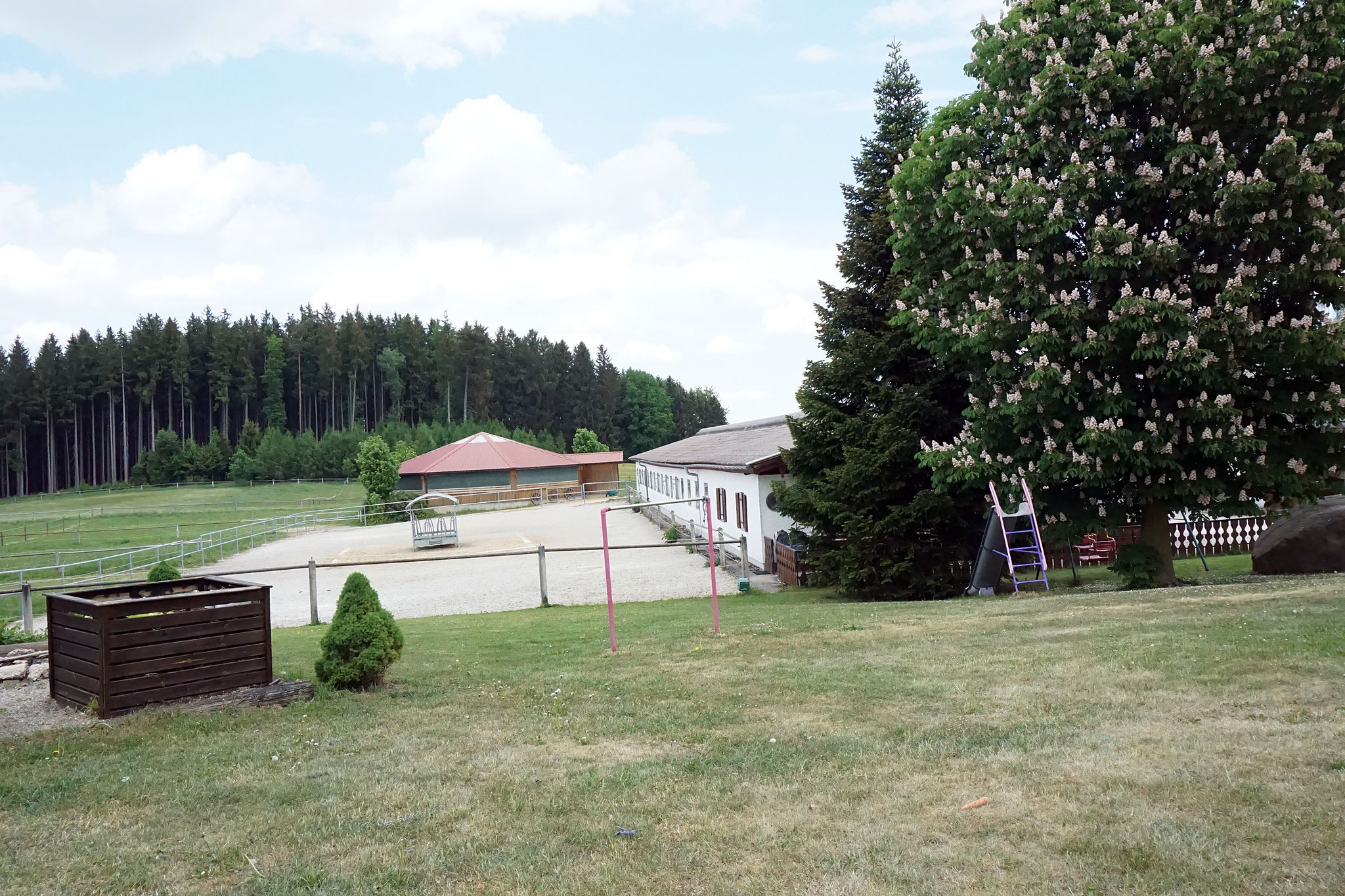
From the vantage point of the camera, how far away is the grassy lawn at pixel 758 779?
4.29 metres

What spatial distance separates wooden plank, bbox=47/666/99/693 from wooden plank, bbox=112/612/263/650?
403mm

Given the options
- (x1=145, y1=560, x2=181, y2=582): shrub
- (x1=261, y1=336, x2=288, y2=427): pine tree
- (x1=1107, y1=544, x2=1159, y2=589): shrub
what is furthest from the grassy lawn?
(x1=261, y1=336, x2=288, y2=427): pine tree

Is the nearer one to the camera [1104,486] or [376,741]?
[376,741]

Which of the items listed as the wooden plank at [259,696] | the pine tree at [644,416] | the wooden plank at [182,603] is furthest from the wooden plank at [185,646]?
the pine tree at [644,416]

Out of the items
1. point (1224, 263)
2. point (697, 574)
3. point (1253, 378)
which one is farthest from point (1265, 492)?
point (697, 574)

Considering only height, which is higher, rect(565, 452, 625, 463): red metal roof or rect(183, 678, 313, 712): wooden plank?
rect(565, 452, 625, 463): red metal roof

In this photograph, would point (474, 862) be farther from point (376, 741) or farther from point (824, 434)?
point (824, 434)

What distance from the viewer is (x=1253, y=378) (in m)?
14.9

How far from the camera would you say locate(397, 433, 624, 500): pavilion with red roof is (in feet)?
211

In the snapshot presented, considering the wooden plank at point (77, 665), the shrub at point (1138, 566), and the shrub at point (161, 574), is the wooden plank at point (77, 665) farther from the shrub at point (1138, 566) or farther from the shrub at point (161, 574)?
the shrub at point (1138, 566)

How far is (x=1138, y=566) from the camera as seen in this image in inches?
632

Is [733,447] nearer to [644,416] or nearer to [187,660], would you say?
[187,660]

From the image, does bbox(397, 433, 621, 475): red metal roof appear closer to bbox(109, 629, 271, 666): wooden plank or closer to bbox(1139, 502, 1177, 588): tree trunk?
bbox(1139, 502, 1177, 588): tree trunk

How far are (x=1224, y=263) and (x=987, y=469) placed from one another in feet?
15.8
